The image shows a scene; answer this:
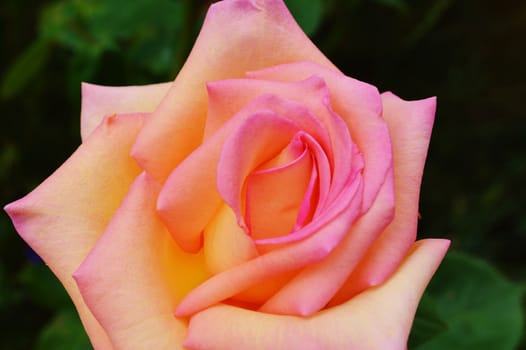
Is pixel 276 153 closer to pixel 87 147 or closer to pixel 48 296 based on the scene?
pixel 87 147

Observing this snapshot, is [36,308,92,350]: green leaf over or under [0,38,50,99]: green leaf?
under

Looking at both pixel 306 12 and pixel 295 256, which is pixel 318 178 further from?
pixel 306 12

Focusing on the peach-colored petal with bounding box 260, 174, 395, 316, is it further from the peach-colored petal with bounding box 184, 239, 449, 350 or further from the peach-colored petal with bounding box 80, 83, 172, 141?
the peach-colored petal with bounding box 80, 83, 172, 141

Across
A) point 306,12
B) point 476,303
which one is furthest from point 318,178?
point 476,303

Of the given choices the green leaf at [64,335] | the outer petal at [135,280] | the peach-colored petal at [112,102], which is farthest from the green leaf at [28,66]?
the outer petal at [135,280]

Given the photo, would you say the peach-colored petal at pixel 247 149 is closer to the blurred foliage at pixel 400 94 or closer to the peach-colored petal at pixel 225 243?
the peach-colored petal at pixel 225 243

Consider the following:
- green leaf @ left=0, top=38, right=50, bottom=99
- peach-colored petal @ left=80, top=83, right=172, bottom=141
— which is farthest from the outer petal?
green leaf @ left=0, top=38, right=50, bottom=99
